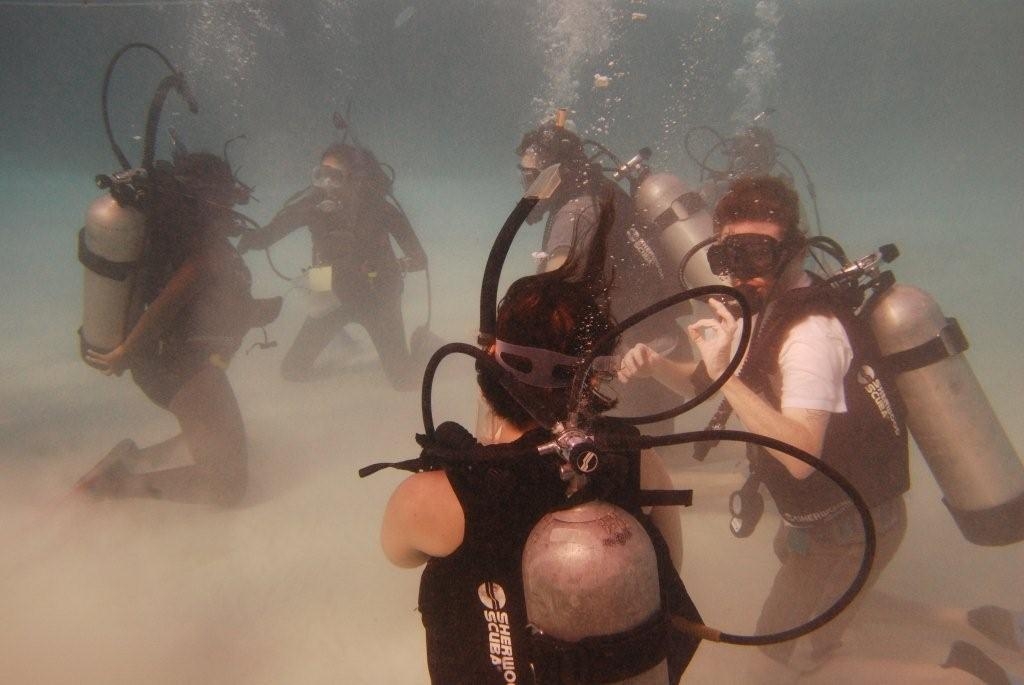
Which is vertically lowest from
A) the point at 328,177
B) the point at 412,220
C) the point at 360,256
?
the point at 360,256

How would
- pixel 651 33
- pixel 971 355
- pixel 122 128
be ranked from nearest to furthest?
pixel 971 355 → pixel 651 33 → pixel 122 128

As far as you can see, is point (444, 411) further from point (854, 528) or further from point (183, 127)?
point (183, 127)

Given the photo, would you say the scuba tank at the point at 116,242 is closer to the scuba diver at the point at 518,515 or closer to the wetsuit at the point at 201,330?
the wetsuit at the point at 201,330

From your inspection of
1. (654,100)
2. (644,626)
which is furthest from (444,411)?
(654,100)

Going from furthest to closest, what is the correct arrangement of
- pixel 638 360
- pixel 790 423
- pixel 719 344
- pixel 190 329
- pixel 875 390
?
pixel 190 329 → pixel 638 360 → pixel 875 390 → pixel 719 344 → pixel 790 423

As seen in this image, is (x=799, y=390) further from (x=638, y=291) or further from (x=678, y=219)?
(x=678, y=219)

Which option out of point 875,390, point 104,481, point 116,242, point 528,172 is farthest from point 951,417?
point 104,481

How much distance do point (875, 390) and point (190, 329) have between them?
17.1 feet

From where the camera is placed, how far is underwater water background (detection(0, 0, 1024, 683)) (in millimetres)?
4133

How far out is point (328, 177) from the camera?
6969mm

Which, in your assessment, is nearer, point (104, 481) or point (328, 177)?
point (104, 481)

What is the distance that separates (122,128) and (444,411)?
2128 inches

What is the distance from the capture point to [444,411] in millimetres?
7594

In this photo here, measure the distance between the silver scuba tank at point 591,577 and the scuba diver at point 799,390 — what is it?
1379mm
